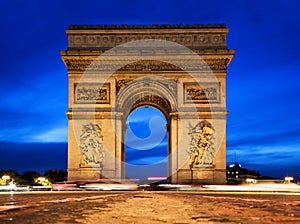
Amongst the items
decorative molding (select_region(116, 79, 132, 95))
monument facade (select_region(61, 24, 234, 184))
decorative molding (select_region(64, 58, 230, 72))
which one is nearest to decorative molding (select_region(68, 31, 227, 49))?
monument facade (select_region(61, 24, 234, 184))

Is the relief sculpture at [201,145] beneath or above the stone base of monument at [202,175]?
above

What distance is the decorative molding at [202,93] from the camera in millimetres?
26438

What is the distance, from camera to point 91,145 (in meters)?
25.9

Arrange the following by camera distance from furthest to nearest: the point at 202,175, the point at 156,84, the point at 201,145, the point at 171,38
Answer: the point at 156,84, the point at 171,38, the point at 201,145, the point at 202,175

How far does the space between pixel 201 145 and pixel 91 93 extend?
6706 millimetres

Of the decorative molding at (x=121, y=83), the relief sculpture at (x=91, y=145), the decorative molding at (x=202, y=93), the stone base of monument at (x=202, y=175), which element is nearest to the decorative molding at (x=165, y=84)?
the decorative molding at (x=121, y=83)

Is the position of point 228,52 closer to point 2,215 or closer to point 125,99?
point 125,99

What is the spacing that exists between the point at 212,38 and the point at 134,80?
492 cm

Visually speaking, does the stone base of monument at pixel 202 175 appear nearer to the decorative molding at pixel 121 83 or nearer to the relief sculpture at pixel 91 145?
the relief sculpture at pixel 91 145

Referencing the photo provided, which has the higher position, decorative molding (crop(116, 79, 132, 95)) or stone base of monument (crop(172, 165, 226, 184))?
decorative molding (crop(116, 79, 132, 95))

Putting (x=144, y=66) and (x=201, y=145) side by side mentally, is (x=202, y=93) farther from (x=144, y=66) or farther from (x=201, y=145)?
(x=144, y=66)

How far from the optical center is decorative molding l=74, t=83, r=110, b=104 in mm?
26438

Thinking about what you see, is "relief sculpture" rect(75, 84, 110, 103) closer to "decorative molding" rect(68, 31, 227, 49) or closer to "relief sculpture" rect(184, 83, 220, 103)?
"decorative molding" rect(68, 31, 227, 49)

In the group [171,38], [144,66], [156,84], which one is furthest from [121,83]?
[171,38]
